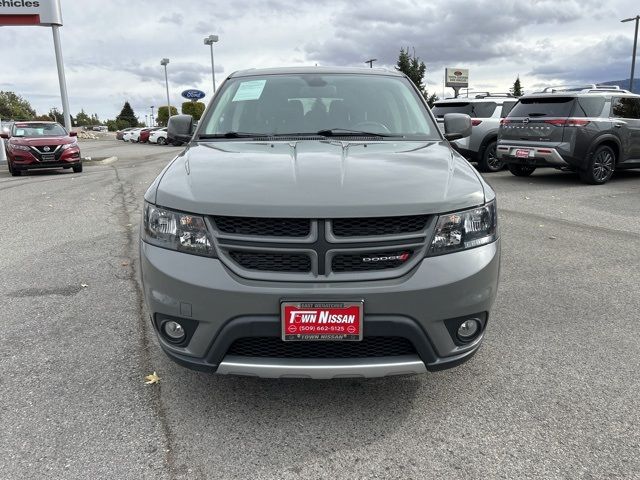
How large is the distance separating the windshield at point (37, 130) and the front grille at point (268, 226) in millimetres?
14366

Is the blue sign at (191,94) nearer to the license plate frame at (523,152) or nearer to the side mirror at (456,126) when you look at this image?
the license plate frame at (523,152)

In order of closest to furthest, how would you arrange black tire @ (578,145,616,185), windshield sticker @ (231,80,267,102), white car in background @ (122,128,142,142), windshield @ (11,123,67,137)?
windshield sticker @ (231,80,267,102), black tire @ (578,145,616,185), windshield @ (11,123,67,137), white car in background @ (122,128,142,142)

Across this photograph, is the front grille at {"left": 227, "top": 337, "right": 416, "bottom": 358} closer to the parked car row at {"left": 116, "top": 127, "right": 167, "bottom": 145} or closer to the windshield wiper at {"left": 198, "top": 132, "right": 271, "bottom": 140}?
the windshield wiper at {"left": 198, "top": 132, "right": 271, "bottom": 140}

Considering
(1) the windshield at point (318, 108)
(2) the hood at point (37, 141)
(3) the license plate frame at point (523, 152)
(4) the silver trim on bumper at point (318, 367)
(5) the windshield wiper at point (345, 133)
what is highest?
(1) the windshield at point (318, 108)

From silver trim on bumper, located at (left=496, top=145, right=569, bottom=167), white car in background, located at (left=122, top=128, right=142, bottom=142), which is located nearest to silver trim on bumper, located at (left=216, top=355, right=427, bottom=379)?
silver trim on bumper, located at (left=496, top=145, right=569, bottom=167)

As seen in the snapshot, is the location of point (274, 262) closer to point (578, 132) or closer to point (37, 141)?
point (578, 132)

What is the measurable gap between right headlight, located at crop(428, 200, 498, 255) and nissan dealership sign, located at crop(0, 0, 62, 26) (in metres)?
21.2

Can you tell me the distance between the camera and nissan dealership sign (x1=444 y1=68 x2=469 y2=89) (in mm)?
42031

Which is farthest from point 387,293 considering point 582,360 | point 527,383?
point 582,360

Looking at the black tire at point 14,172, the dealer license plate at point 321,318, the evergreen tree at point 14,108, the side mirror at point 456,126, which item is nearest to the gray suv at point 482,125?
the side mirror at point 456,126

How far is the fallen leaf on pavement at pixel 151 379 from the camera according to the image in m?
2.95

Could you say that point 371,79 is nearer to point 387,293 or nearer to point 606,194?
point 387,293

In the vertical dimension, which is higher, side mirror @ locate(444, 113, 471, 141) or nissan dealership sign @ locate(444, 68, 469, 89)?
nissan dealership sign @ locate(444, 68, 469, 89)

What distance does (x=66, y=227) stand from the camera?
7.10m
